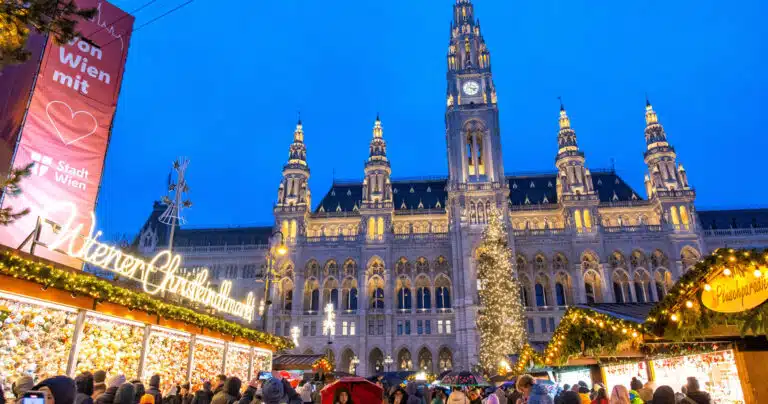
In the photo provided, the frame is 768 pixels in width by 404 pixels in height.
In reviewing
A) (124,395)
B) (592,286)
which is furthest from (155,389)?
(592,286)

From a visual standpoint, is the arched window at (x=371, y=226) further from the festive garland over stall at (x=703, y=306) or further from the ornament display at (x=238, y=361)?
the festive garland over stall at (x=703, y=306)

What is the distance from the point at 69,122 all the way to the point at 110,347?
6288 mm

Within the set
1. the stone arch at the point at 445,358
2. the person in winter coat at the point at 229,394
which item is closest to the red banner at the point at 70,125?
the person in winter coat at the point at 229,394

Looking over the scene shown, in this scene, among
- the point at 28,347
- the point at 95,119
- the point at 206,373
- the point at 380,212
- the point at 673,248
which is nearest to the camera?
the point at 28,347

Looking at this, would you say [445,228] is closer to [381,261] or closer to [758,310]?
[381,261]

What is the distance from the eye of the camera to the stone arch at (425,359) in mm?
50031

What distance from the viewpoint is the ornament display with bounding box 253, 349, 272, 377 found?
17.7 meters

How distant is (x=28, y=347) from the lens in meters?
8.47

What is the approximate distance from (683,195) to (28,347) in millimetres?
58359

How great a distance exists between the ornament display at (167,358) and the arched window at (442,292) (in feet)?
135

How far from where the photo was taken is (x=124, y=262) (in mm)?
11500

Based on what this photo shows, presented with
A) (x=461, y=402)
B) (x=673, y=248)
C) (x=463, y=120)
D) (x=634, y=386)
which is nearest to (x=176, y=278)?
(x=461, y=402)

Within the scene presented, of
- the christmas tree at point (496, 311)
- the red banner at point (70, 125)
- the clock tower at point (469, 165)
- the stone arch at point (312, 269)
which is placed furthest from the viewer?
the stone arch at point (312, 269)

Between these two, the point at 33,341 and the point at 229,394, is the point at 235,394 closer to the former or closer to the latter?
the point at 229,394
